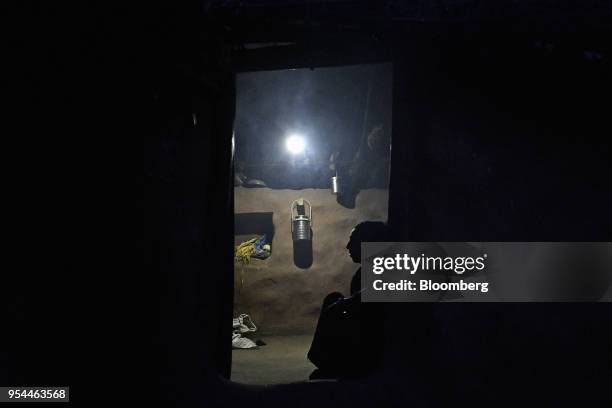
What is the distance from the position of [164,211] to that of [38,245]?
97 cm

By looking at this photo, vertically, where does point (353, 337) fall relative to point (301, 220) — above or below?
below

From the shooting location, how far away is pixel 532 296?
2.73 meters

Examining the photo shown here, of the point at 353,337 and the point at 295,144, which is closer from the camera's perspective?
the point at 353,337

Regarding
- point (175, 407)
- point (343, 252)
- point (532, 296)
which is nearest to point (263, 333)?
point (343, 252)

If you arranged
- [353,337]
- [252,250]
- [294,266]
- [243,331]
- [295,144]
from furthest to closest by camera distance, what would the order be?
[294,266] < [252,250] < [295,144] < [243,331] < [353,337]

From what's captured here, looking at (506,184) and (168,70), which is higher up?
(168,70)

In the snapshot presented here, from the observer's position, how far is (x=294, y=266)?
10.7 m

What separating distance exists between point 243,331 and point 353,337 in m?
5.74

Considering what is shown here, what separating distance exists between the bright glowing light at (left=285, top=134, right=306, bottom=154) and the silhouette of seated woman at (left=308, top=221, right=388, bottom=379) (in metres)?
6.40

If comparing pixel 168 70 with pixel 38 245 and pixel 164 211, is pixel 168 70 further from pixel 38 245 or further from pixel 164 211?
pixel 38 245

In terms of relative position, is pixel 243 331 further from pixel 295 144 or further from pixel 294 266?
pixel 295 144

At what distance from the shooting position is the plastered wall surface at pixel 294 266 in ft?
33.4

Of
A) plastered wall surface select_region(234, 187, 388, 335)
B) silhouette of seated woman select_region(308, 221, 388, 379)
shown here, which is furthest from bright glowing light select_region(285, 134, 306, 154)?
silhouette of seated woman select_region(308, 221, 388, 379)

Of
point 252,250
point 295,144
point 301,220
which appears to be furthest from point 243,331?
point 295,144
